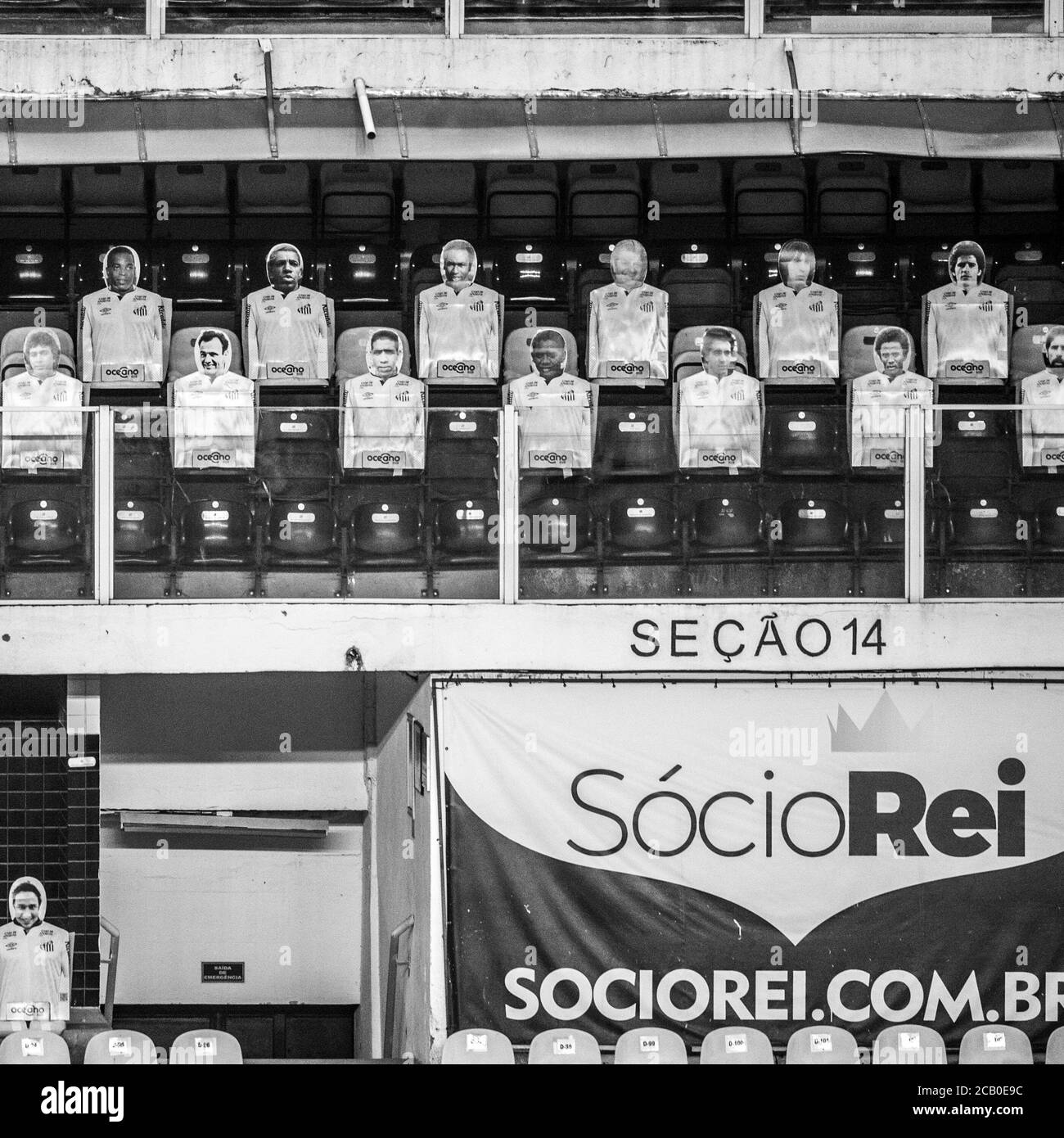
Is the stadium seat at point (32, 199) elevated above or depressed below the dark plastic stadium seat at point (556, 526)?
above

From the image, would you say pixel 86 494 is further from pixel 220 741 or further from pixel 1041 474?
pixel 1041 474

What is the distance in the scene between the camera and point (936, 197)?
1274 centimetres

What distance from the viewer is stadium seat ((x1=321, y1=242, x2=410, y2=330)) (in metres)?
11.9

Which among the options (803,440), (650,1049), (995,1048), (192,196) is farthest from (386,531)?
(192,196)

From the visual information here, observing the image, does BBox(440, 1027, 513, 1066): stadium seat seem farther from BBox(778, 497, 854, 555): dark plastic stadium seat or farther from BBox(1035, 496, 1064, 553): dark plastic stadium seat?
BBox(1035, 496, 1064, 553): dark plastic stadium seat

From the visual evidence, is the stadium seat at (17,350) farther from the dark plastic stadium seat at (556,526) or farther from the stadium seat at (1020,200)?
the stadium seat at (1020,200)

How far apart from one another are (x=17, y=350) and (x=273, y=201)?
2208 millimetres

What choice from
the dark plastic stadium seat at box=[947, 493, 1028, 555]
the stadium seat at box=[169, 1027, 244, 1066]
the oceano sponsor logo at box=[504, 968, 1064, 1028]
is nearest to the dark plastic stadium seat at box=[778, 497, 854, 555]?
the dark plastic stadium seat at box=[947, 493, 1028, 555]

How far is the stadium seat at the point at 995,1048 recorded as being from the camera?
812 cm

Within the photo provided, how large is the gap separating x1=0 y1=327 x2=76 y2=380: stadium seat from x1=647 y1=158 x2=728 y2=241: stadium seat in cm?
397

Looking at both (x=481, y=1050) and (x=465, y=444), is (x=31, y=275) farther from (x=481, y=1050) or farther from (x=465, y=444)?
(x=481, y=1050)

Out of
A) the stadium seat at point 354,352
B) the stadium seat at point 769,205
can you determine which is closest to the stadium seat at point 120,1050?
the stadium seat at point 354,352

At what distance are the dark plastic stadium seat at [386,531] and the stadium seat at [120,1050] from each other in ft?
8.05
